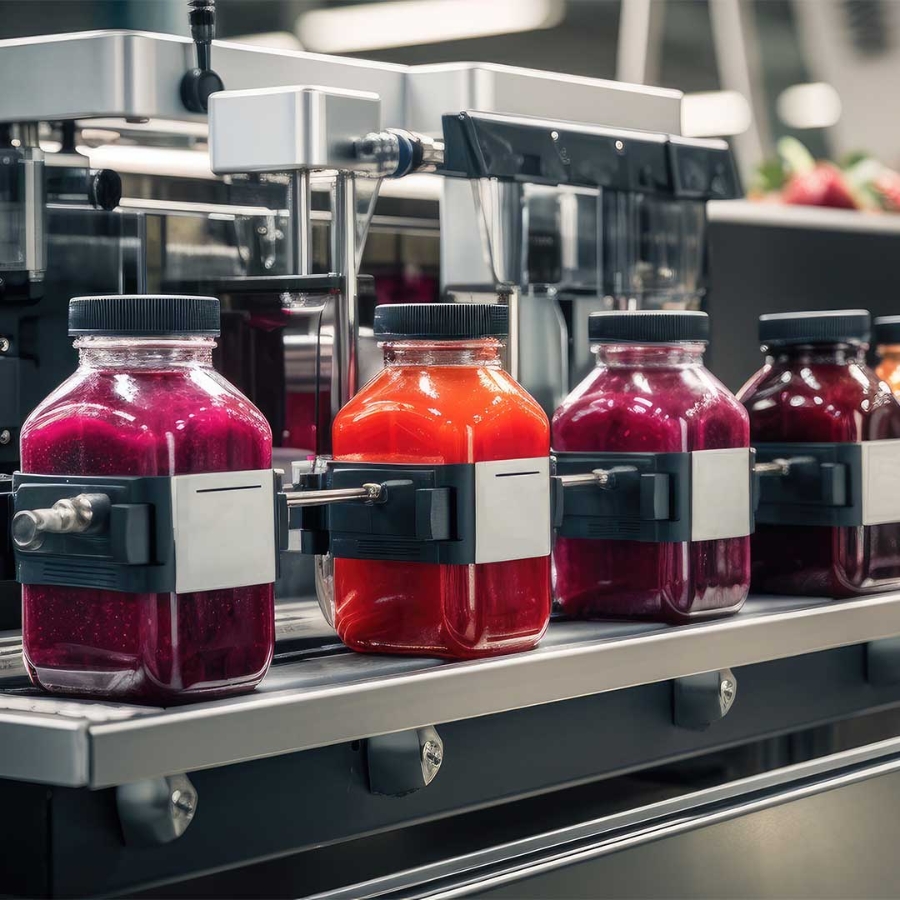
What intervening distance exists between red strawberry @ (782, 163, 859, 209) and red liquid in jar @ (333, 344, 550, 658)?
4.99ft

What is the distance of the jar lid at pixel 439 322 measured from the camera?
954 millimetres

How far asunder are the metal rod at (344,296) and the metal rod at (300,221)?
0.07 ft

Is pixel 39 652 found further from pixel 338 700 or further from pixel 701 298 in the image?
pixel 701 298

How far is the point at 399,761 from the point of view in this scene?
0.89 meters

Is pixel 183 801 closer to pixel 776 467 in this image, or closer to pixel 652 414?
pixel 652 414

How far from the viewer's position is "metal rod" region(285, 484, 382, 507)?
0.91 m

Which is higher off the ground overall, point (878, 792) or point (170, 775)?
point (170, 775)

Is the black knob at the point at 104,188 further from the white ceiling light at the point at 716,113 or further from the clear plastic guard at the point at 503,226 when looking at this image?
the white ceiling light at the point at 716,113

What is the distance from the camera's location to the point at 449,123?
1116mm

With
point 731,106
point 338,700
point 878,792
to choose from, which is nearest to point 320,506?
point 338,700

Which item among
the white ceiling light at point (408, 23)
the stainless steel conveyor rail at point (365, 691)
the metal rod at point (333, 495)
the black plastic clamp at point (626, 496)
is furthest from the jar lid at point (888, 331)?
the white ceiling light at point (408, 23)

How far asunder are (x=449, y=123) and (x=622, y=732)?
0.43 meters

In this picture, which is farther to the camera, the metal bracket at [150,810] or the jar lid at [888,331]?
the jar lid at [888,331]

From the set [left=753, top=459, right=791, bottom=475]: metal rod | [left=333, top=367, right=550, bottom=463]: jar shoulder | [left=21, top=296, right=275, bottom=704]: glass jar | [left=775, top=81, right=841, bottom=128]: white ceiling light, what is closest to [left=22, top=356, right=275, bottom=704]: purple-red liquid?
[left=21, top=296, right=275, bottom=704]: glass jar
